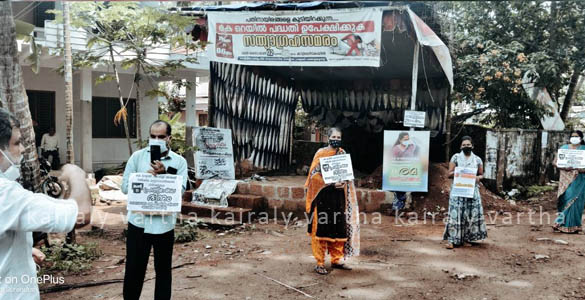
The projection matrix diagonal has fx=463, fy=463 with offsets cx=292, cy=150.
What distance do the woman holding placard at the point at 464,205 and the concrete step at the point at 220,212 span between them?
3.61 metres

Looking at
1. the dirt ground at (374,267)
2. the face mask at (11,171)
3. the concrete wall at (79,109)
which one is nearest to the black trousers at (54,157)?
the concrete wall at (79,109)

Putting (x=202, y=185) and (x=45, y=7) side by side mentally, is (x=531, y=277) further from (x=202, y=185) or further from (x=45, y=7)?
(x=45, y=7)

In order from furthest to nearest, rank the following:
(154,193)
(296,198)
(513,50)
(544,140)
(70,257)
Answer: (544,140) → (513,50) → (296,198) → (70,257) → (154,193)

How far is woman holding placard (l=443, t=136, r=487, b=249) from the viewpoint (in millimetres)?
6793

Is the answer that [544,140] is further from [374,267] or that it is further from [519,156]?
[374,267]

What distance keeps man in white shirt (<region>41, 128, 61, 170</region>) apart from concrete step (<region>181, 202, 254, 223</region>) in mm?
6164

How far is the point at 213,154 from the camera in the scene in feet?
32.0

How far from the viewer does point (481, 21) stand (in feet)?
39.4

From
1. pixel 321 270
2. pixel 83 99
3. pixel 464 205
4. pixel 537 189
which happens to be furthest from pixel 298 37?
pixel 537 189

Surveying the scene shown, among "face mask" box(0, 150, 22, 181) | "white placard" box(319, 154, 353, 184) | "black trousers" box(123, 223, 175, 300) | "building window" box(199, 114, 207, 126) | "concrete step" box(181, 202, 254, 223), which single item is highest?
"building window" box(199, 114, 207, 126)

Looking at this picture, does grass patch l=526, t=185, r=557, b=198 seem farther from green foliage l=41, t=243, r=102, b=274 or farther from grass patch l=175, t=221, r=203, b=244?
green foliage l=41, t=243, r=102, b=274

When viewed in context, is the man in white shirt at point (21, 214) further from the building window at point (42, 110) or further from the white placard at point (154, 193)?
the building window at point (42, 110)

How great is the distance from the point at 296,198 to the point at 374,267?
3512 mm

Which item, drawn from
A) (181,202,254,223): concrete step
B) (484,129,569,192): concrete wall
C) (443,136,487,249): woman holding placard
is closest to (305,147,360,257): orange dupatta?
(443,136,487,249): woman holding placard
